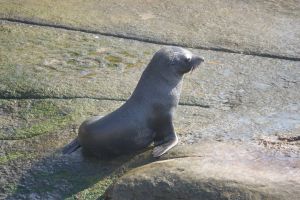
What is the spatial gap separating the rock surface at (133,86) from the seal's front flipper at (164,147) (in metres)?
0.04

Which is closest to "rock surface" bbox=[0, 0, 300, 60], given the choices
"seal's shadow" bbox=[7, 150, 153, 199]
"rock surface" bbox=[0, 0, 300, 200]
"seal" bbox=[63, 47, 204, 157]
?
"rock surface" bbox=[0, 0, 300, 200]

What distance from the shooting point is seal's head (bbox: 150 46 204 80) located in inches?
185

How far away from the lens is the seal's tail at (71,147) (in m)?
4.64

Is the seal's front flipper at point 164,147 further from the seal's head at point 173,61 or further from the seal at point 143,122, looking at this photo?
the seal's head at point 173,61

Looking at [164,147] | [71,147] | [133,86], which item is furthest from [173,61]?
[133,86]

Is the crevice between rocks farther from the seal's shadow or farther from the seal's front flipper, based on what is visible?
the seal's shadow

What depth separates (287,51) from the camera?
6371 millimetres

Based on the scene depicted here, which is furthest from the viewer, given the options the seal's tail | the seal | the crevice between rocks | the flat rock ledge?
the crevice between rocks

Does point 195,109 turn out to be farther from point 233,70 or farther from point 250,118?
point 233,70

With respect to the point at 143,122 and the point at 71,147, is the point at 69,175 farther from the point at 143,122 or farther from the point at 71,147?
the point at 143,122

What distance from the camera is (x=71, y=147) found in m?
4.66

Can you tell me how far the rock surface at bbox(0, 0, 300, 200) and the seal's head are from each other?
385mm

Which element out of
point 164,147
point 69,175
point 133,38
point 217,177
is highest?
point 217,177

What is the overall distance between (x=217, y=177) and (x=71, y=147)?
1.15 m
